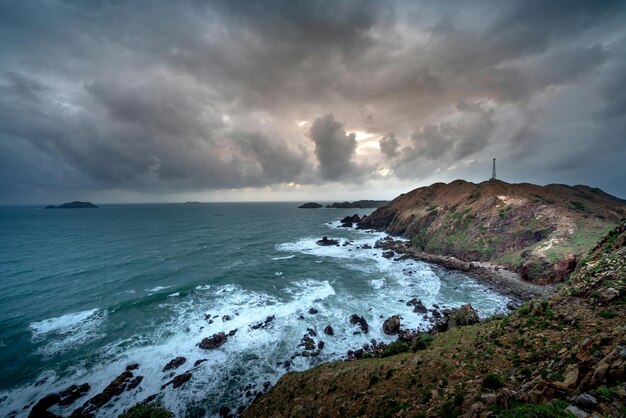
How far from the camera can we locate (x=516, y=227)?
58.0 m

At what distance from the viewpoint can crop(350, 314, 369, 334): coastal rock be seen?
30953 millimetres

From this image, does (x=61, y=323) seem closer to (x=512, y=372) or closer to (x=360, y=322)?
(x=360, y=322)

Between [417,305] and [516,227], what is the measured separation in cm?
4185

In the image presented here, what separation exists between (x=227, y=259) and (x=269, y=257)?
11416 mm

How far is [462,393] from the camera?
11.0 metres

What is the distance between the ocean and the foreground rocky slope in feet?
25.6

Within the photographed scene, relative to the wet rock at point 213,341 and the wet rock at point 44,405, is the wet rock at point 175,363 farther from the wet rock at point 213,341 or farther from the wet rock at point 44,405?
the wet rock at point 44,405

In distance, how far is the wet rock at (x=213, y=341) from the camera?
28.3 m

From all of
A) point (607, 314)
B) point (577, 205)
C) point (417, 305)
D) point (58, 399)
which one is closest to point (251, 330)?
point (58, 399)

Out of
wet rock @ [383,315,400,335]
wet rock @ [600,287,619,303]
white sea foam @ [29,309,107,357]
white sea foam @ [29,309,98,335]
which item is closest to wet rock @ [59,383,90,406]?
white sea foam @ [29,309,107,357]

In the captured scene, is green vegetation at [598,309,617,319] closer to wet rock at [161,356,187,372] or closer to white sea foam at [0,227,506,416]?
white sea foam at [0,227,506,416]

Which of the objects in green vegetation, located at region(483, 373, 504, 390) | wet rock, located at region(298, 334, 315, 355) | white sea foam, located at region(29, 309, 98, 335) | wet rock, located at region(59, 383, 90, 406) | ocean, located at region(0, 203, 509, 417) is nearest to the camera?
green vegetation, located at region(483, 373, 504, 390)

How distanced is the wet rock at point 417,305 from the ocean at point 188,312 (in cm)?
83

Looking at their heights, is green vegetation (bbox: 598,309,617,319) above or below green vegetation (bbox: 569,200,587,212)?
below
